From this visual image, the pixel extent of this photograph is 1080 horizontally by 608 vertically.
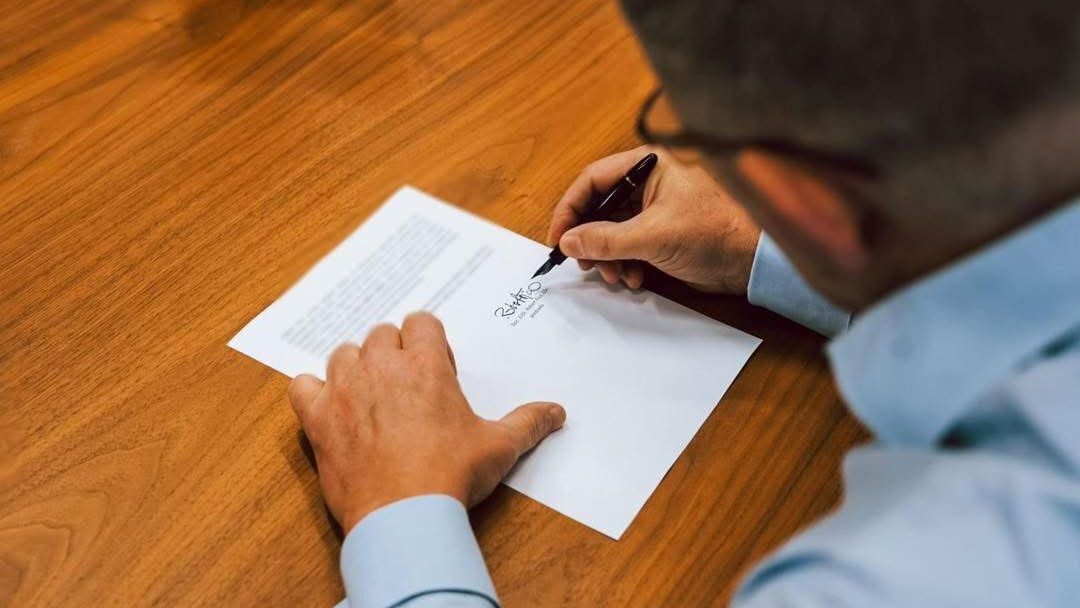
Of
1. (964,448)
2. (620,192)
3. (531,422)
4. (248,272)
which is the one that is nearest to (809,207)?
(964,448)

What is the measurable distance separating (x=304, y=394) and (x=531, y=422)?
189mm

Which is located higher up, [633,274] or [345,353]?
[345,353]

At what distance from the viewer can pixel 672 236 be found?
890 mm

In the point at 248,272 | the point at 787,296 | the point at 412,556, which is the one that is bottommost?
the point at 787,296

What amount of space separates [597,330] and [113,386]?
1.36 ft

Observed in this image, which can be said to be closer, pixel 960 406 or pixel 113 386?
pixel 960 406

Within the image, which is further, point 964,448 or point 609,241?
point 609,241

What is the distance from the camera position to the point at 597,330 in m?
0.88

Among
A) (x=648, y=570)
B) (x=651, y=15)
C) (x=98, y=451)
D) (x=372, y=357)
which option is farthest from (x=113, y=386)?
(x=651, y=15)

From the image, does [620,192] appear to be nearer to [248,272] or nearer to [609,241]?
[609,241]

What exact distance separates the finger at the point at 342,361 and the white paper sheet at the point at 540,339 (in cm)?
3

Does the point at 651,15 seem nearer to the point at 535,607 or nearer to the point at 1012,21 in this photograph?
the point at 1012,21

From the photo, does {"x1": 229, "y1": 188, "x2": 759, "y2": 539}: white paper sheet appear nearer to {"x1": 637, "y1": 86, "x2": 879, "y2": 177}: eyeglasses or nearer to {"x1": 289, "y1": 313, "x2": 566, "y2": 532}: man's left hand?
{"x1": 289, "y1": 313, "x2": 566, "y2": 532}: man's left hand

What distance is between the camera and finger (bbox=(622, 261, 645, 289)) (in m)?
0.91
